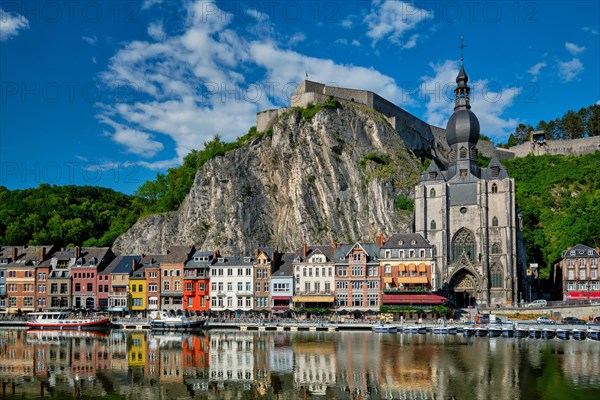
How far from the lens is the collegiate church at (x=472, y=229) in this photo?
74.6 meters

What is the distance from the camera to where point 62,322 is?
69062 millimetres

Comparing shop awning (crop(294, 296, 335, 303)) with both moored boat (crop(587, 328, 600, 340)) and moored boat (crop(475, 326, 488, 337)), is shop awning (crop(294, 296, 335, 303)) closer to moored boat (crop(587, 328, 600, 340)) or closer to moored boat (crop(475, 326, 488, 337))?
moored boat (crop(475, 326, 488, 337))

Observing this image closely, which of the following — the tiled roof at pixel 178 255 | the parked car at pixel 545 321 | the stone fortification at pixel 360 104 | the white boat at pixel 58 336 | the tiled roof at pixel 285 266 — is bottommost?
the white boat at pixel 58 336

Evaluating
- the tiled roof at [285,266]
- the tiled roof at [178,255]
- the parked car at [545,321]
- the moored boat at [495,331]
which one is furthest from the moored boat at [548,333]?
the tiled roof at [178,255]

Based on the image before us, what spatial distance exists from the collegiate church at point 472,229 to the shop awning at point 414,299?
13.8 feet

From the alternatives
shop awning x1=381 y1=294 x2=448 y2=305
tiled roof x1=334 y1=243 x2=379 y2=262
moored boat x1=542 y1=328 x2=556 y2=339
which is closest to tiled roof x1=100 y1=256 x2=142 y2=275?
tiled roof x1=334 y1=243 x2=379 y2=262

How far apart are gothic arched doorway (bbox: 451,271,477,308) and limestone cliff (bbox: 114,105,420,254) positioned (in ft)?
58.9

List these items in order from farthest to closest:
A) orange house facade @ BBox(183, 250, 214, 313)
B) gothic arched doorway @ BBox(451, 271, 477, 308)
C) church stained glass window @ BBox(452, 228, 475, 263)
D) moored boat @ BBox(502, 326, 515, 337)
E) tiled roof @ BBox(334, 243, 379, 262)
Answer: church stained glass window @ BBox(452, 228, 475, 263)
orange house facade @ BBox(183, 250, 214, 313)
gothic arched doorway @ BBox(451, 271, 477, 308)
tiled roof @ BBox(334, 243, 379, 262)
moored boat @ BBox(502, 326, 515, 337)

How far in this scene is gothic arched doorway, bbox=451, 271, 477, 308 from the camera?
74.8 metres

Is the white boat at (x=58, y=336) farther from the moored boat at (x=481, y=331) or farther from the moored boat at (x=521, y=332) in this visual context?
the moored boat at (x=521, y=332)

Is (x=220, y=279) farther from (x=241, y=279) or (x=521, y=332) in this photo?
(x=521, y=332)

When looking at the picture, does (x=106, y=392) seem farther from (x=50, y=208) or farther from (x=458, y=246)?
(x=50, y=208)

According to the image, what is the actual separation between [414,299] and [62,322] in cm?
3792

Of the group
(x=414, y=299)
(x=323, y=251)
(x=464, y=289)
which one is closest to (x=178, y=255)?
(x=323, y=251)
